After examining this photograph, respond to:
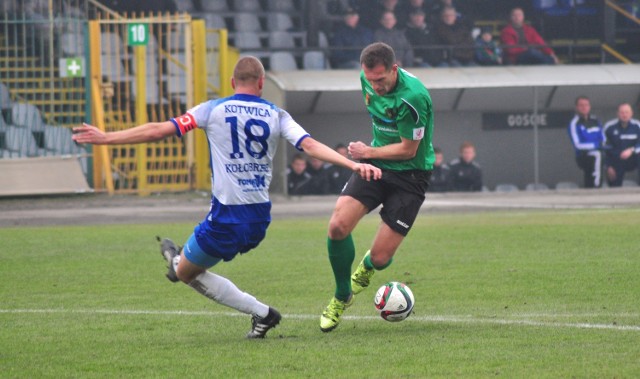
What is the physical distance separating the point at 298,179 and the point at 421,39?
5.55 metres

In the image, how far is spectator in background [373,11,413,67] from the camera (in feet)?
91.5

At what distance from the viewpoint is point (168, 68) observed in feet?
86.1

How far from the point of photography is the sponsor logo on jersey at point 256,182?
25.2 feet

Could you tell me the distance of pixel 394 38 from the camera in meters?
28.0

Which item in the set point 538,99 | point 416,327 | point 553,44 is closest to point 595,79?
point 538,99

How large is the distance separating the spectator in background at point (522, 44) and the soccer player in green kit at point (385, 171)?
20.8 metres

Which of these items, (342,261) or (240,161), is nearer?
(240,161)

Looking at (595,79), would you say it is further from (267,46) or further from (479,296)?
(479,296)

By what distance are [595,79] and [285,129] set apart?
64.7ft

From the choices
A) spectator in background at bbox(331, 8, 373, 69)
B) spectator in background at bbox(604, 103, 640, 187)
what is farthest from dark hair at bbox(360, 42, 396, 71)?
spectator in background at bbox(331, 8, 373, 69)

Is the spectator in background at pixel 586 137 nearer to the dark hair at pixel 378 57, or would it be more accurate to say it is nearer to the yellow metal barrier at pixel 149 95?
the yellow metal barrier at pixel 149 95

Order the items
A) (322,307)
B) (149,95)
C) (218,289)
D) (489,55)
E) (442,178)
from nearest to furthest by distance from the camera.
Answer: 1. (218,289)
2. (322,307)
3. (442,178)
4. (149,95)
5. (489,55)

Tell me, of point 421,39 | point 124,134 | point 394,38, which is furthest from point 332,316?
point 421,39

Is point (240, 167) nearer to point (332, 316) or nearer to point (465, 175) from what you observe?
point (332, 316)
